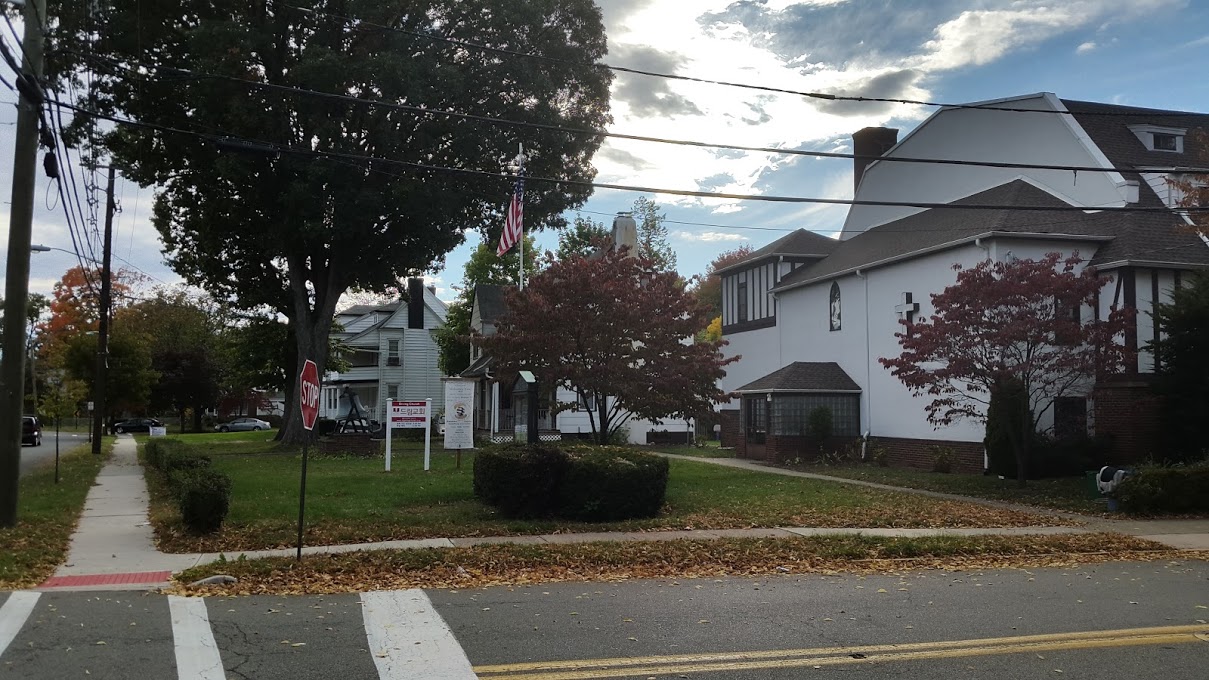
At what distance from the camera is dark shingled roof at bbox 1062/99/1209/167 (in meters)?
25.6

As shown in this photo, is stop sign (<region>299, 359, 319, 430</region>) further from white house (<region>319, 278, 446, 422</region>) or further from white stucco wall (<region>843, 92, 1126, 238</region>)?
white house (<region>319, 278, 446, 422</region>)

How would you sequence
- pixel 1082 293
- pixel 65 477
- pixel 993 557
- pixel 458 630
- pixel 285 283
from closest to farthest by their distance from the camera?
pixel 458 630 → pixel 993 557 → pixel 1082 293 → pixel 65 477 → pixel 285 283

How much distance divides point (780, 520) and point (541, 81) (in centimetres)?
1967

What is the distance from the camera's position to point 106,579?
397 inches

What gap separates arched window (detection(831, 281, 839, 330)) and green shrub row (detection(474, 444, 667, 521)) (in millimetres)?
17793

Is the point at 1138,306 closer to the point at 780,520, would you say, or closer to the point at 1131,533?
the point at 1131,533

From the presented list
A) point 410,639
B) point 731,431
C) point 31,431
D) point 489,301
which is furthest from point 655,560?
point 31,431

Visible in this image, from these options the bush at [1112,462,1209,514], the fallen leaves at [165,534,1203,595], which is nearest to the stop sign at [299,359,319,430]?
the fallen leaves at [165,534,1203,595]

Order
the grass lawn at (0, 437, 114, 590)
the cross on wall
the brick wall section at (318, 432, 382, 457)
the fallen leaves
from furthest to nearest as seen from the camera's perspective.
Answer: the brick wall section at (318, 432, 382, 457), the cross on wall, the grass lawn at (0, 437, 114, 590), the fallen leaves

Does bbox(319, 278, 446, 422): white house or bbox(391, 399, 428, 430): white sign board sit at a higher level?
bbox(319, 278, 446, 422): white house

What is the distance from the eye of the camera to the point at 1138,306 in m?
22.5

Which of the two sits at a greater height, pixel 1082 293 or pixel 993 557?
pixel 1082 293

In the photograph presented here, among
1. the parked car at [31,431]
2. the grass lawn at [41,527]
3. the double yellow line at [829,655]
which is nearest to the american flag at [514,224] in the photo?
the grass lawn at [41,527]

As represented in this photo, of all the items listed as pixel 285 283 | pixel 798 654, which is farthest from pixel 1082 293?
pixel 285 283
